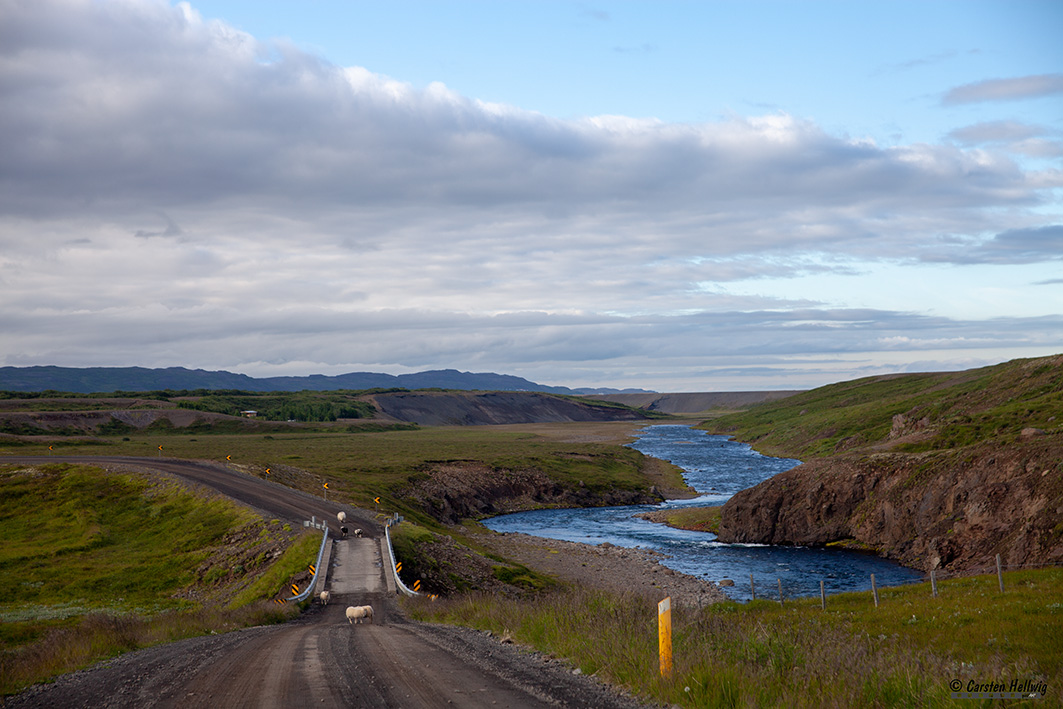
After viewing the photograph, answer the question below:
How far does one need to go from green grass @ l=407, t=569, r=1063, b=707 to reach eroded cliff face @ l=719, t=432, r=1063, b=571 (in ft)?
51.1

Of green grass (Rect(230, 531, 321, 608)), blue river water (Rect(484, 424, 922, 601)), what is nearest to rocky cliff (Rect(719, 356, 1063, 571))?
blue river water (Rect(484, 424, 922, 601))

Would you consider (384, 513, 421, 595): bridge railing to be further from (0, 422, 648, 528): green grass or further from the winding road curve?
(0, 422, 648, 528): green grass

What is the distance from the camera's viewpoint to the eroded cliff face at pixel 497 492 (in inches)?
3290

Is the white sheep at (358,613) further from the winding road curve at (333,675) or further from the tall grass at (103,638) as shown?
the tall grass at (103,638)

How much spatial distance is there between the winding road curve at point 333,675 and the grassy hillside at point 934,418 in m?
46.0

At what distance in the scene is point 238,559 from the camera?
136ft

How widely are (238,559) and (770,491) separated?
142ft

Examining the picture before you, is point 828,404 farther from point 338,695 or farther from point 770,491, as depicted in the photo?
point 338,695

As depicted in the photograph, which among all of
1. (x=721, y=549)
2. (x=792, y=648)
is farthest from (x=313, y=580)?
(x=721, y=549)

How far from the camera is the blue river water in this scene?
143 feet

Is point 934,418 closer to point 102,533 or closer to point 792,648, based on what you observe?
point 792,648

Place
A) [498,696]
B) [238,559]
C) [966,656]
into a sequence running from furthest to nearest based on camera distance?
1. [238,559]
2. [966,656]
3. [498,696]

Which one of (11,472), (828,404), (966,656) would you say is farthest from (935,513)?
(828,404)

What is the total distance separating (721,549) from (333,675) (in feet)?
161
